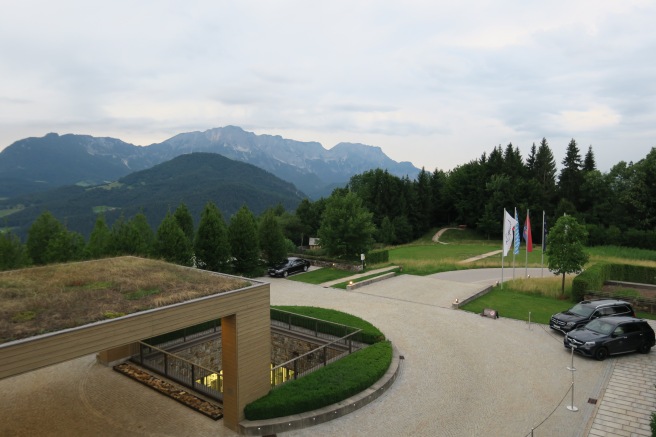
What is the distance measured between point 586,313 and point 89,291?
19.9 m

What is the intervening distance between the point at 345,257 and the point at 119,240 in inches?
728

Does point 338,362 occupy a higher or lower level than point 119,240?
lower

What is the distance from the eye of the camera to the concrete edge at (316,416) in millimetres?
10770

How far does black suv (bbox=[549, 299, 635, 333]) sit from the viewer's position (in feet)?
60.2

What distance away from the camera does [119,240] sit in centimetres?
2547

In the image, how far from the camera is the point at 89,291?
10281 millimetres

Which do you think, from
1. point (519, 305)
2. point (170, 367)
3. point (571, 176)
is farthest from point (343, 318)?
point (571, 176)

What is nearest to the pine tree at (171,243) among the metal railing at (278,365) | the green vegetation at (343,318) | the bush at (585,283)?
the green vegetation at (343,318)

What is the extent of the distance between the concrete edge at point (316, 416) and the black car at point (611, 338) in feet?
26.9

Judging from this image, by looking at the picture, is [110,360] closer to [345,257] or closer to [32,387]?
[32,387]

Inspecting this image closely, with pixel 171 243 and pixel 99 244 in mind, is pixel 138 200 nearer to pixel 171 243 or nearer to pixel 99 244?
pixel 99 244

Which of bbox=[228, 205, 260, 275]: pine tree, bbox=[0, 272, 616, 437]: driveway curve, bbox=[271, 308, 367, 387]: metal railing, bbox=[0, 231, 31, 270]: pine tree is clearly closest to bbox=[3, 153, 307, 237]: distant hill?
bbox=[228, 205, 260, 275]: pine tree

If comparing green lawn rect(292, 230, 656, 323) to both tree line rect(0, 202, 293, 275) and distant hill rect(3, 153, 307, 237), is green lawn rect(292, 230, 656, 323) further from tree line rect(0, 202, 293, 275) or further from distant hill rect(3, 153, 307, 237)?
distant hill rect(3, 153, 307, 237)

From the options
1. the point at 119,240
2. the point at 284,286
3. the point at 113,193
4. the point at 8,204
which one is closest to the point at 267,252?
the point at 284,286
